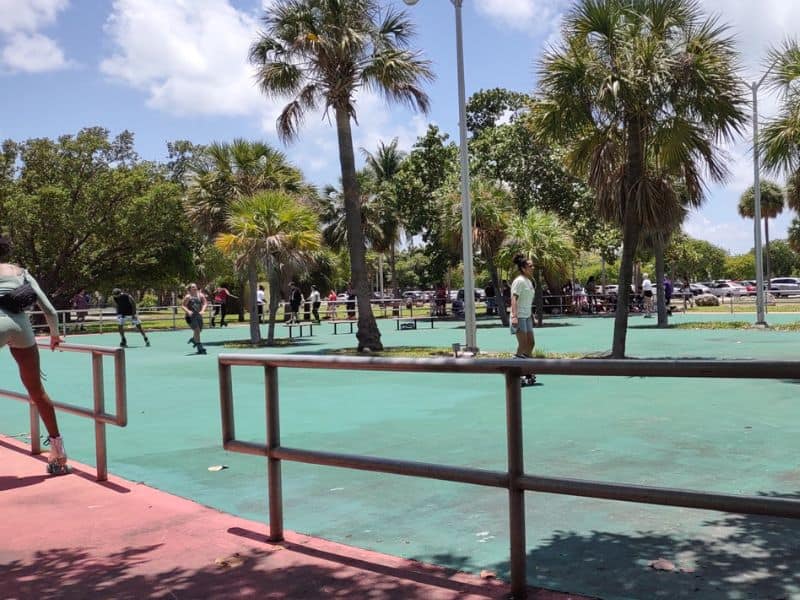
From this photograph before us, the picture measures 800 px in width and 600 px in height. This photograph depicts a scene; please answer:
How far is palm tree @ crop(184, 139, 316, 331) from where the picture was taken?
25.8 metres

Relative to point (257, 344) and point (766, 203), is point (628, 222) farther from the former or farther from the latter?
point (766, 203)

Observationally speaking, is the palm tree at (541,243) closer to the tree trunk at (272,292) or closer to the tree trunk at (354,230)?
the tree trunk at (272,292)

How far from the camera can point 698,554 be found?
408 centimetres

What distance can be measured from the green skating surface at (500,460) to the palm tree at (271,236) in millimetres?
9198

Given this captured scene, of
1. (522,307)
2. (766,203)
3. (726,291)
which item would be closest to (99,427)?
(522,307)

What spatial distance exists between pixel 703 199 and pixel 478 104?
3029 cm

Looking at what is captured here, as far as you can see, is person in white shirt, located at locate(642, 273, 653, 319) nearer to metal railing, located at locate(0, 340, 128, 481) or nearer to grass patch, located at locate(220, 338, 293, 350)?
grass patch, located at locate(220, 338, 293, 350)

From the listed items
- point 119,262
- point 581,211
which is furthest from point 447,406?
point 119,262

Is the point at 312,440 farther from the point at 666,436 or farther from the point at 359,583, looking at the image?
the point at 359,583

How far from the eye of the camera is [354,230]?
61.6 feet

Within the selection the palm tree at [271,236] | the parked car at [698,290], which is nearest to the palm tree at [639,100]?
the palm tree at [271,236]

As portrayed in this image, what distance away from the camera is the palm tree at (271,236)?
2211 centimetres

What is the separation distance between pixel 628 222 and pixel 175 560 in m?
12.3

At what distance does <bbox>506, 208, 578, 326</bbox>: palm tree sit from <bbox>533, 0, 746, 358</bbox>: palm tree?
11.7m
